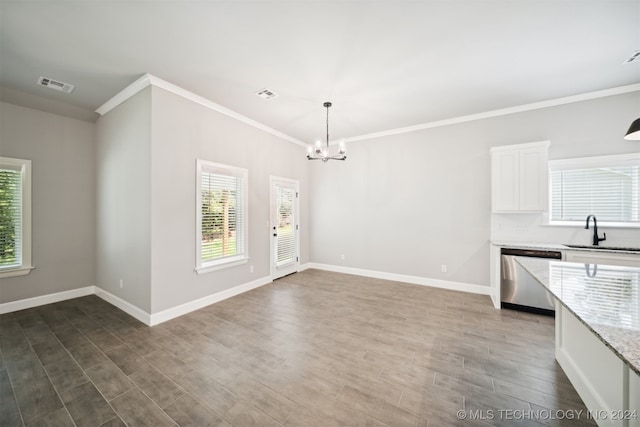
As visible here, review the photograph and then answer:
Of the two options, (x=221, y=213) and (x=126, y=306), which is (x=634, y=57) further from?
(x=126, y=306)

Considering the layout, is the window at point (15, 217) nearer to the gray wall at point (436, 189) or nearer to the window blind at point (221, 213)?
the window blind at point (221, 213)

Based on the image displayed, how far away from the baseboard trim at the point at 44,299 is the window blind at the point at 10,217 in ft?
1.92

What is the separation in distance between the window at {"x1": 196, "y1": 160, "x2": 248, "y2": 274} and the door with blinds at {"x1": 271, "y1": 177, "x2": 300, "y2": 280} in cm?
83

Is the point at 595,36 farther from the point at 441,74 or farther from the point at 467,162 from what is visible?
the point at 467,162

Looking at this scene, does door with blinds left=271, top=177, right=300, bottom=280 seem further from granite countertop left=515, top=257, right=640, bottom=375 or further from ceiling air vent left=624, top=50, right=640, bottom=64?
ceiling air vent left=624, top=50, right=640, bottom=64

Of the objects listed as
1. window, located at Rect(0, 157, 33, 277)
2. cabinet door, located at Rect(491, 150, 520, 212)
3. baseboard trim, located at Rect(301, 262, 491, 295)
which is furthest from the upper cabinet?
window, located at Rect(0, 157, 33, 277)

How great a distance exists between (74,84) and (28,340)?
10.9 feet

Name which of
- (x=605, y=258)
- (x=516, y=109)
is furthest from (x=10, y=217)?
(x=605, y=258)

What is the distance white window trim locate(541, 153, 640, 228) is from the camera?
11.3 feet

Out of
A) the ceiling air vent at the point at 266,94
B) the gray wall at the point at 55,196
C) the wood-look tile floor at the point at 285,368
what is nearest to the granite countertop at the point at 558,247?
the wood-look tile floor at the point at 285,368

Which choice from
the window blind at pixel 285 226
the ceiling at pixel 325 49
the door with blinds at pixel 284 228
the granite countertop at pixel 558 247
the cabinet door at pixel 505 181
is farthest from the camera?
the window blind at pixel 285 226

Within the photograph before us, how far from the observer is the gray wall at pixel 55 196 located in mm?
3736

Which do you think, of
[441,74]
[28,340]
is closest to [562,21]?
[441,74]

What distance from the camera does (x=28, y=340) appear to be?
111 inches
